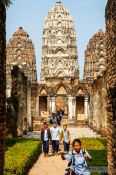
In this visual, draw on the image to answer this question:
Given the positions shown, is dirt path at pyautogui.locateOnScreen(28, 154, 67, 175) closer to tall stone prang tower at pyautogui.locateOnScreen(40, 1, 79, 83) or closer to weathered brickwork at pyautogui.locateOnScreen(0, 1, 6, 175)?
weathered brickwork at pyautogui.locateOnScreen(0, 1, 6, 175)

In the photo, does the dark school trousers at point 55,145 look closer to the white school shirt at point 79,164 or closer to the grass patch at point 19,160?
the grass patch at point 19,160

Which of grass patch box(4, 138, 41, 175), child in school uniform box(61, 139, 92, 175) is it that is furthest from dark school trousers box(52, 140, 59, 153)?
child in school uniform box(61, 139, 92, 175)

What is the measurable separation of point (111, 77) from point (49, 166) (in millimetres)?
6316

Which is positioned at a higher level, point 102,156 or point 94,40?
point 94,40

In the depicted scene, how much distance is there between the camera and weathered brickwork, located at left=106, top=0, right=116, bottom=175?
10.4 m

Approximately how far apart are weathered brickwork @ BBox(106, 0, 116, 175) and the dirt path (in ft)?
12.8

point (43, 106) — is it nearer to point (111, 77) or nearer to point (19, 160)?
point (19, 160)

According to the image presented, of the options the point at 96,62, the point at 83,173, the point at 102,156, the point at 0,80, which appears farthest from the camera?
the point at 96,62

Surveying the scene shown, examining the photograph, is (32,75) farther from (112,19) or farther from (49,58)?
(112,19)

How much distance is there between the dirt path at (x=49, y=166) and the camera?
14770 mm

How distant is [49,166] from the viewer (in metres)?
16.2

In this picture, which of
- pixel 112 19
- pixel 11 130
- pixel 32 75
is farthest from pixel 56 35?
pixel 112 19

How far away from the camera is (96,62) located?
6462 cm

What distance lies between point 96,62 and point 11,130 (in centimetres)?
4021
